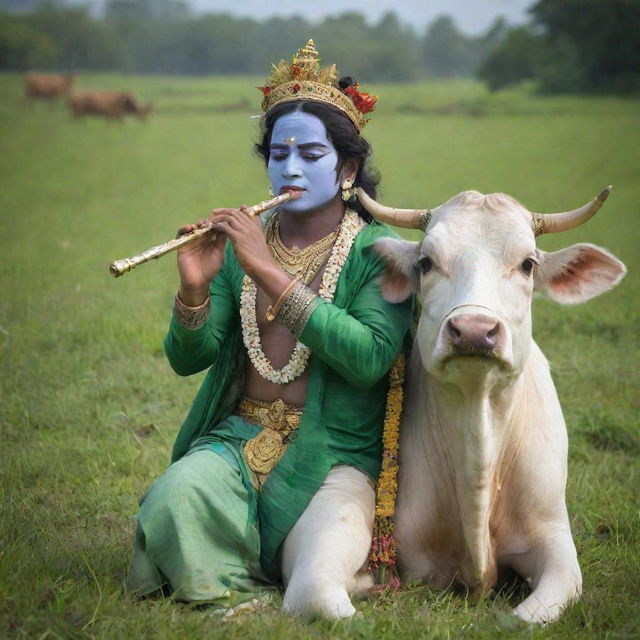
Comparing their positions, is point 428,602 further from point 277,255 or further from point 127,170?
point 127,170

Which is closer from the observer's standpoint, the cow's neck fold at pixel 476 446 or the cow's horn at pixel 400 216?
the cow's neck fold at pixel 476 446

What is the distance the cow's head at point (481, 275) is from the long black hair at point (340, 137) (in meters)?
0.23

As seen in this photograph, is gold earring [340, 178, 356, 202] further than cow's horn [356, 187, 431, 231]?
Yes

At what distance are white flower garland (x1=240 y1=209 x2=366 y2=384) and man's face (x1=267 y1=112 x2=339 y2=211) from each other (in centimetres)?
16

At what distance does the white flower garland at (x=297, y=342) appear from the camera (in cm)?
382

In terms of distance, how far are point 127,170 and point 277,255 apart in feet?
51.8

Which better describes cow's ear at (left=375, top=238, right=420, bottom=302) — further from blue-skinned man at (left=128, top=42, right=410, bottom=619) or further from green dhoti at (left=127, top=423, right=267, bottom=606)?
green dhoti at (left=127, top=423, right=267, bottom=606)

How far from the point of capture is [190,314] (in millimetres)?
3723

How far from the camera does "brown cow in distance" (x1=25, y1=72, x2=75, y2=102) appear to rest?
117ft

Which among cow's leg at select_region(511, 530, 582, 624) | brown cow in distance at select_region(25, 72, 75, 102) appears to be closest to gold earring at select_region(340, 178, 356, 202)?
cow's leg at select_region(511, 530, 582, 624)

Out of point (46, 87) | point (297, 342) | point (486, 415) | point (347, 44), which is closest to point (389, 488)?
point (486, 415)

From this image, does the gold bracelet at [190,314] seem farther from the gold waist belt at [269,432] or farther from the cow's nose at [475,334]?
the cow's nose at [475,334]

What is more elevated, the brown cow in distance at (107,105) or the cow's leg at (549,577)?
the brown cow in distance at (107,105)

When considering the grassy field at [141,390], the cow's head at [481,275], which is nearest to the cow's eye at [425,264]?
the cow's head at [481,275]
